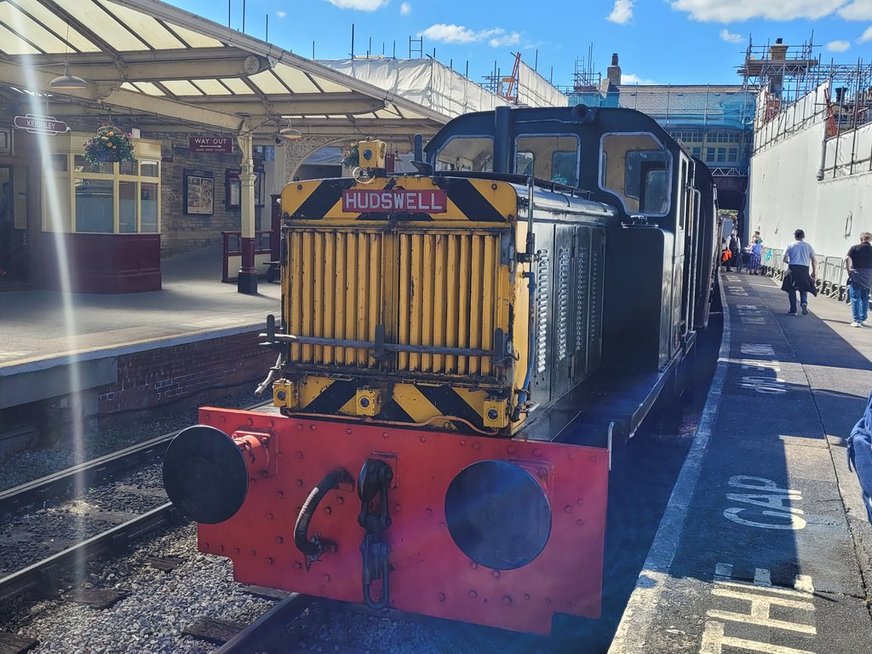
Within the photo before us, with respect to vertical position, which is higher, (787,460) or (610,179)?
(610,179)

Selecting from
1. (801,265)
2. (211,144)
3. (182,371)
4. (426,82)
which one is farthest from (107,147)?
(426,82)

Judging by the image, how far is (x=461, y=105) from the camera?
95.3ft

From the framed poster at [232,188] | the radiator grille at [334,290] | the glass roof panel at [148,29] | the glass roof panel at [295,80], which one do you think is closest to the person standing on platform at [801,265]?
the glass roof panel at [295,80]

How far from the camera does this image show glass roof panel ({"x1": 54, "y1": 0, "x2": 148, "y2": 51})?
9984mm

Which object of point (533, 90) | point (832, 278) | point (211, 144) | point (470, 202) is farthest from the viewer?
point (533, 90)

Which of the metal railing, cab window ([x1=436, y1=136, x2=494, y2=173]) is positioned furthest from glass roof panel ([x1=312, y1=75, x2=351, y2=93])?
the metal railing

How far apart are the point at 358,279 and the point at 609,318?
2.62 meters

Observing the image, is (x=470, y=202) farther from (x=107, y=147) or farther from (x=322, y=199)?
(x=107, y=147)

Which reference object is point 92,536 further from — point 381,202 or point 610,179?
point 610,179

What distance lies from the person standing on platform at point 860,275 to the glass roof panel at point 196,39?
35.5ft

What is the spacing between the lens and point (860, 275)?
47.1 feet

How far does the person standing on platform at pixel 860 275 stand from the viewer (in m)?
14.4

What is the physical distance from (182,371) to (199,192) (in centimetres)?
1308

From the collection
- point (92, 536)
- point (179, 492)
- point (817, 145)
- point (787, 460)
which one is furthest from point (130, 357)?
point (817, 145)
